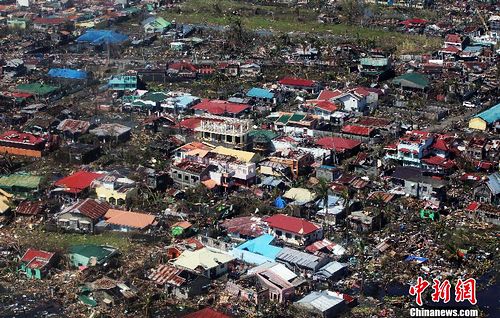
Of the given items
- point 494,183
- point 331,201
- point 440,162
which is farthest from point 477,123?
point 331,201

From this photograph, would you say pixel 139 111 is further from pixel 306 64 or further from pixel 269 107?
pixel 306 64

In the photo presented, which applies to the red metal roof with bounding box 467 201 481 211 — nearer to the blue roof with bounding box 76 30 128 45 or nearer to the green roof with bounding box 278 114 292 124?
the green roof with bounding box 278 114 292 124

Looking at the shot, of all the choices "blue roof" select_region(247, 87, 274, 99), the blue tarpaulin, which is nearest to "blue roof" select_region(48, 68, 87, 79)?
"blue roof" select_region(247, 87, 274, 99)

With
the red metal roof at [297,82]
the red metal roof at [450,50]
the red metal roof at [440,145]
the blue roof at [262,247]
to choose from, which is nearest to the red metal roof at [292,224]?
the blue roof at [262,247]

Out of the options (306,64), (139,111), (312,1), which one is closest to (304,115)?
(139,111)

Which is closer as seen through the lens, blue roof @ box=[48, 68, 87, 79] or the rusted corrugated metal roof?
the rusted corrugated metal roof

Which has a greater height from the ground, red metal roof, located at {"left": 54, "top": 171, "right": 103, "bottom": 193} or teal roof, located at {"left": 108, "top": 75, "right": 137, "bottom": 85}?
teal roof, located at {"left": 108, "top": 75, "right": 137, "bottom": 85}

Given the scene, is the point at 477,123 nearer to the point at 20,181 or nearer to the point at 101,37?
the point at 20,181
